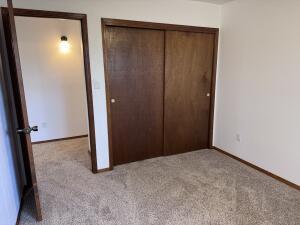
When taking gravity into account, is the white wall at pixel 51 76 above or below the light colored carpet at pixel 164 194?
above

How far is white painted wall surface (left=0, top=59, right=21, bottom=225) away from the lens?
1.61 m

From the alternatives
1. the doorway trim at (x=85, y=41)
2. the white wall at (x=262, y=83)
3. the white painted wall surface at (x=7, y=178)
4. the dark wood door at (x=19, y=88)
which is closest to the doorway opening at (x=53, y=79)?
the doorway trim at (x=85, y=41)

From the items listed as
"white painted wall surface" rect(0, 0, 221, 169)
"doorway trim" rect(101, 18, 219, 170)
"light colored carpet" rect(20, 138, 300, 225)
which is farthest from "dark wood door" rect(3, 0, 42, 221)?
"doorway trim" rect(101, 18, 219, 170)

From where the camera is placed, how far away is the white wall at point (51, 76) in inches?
141

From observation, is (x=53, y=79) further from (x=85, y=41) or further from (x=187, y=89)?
(x=187, y=89)

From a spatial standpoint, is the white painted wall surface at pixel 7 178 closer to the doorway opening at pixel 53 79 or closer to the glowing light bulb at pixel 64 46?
the doorway opening at pixel 53 79

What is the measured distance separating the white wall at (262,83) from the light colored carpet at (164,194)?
330 mm

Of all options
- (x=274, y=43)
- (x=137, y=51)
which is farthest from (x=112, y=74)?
(x=274, y=43)

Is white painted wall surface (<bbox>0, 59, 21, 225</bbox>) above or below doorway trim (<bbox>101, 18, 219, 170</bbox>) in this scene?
below

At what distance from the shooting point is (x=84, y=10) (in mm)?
2377

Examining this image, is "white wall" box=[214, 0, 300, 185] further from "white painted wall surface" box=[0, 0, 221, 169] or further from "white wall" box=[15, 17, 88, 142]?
"white wall" box=[15, 17, 88, 142]

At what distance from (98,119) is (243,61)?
81.8 inches

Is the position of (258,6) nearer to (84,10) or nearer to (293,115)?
(293,115)

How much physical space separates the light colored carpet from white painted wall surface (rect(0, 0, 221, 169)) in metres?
0.48
